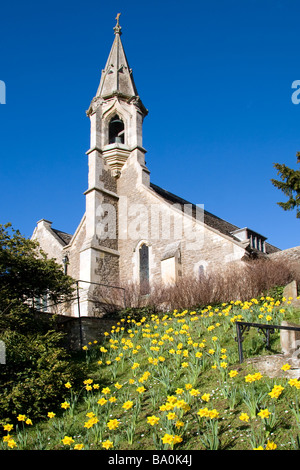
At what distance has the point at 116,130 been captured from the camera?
26.3 m

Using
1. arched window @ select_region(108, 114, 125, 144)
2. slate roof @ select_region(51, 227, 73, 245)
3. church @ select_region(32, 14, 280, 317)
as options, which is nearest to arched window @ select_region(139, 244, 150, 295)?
church @ select_region(32, 14, 280, 317)

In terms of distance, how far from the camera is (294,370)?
6328mm

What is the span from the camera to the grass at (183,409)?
495cm

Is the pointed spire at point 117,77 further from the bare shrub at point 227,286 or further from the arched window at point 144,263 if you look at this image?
the bare shrub at point 227,286

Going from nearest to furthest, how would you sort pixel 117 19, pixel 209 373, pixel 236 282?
pixel 209 373, pixel 236 282, pixel 117 19

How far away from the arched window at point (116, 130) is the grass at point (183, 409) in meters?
18.2

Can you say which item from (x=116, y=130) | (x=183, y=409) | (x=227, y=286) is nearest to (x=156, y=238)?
(x=227, y=286)

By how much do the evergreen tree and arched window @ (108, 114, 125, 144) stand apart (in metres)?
11.9

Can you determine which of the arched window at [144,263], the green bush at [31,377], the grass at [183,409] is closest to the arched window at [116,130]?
the arched window at [144,263]

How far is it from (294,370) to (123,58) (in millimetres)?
25228

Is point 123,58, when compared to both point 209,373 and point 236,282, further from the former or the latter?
point 209,373

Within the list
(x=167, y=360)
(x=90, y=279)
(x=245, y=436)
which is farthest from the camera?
(x=90, y=279)
